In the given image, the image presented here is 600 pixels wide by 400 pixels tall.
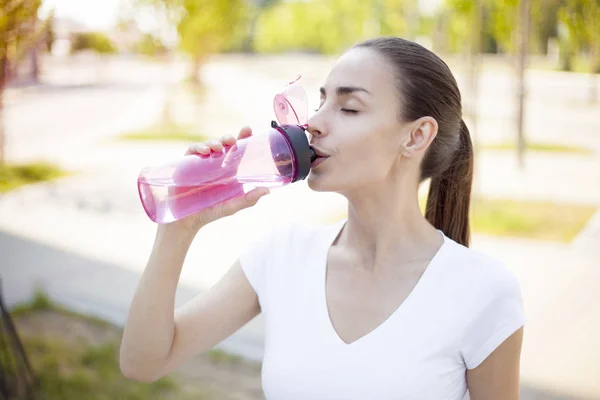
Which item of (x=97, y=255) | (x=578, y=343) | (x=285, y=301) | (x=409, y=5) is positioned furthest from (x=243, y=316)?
(x=409, y=5)

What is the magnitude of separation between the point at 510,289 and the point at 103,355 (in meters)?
2.62

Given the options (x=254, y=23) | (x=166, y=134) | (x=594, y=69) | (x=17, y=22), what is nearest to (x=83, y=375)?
(x=17, y=22)

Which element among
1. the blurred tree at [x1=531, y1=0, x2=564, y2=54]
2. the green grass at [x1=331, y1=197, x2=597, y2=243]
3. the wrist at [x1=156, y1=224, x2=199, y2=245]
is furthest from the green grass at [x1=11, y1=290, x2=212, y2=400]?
the blurred tree at [x1=531, y1=0, x2=564, y2=54]

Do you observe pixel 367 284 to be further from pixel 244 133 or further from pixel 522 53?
pixel 522 53

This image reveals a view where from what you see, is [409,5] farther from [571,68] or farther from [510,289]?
[510,289]

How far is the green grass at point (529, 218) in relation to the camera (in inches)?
214

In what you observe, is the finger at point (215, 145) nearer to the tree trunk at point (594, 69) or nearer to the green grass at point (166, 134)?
the tree trunk at point (594, 69)

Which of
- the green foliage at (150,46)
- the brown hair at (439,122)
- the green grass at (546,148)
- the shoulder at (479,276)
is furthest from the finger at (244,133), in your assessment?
the green foliage at (150,46)

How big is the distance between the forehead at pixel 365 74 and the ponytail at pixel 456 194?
0.96 feet

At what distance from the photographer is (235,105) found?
60.9 feet

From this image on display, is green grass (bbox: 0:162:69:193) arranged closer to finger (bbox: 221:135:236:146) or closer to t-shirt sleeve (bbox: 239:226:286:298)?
t-shirt sleeve (bbox: 239:226:286:298)

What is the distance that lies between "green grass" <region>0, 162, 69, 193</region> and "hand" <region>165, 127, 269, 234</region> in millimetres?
7354

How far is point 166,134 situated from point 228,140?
1124 cm

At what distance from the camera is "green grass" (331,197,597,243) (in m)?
5.44
